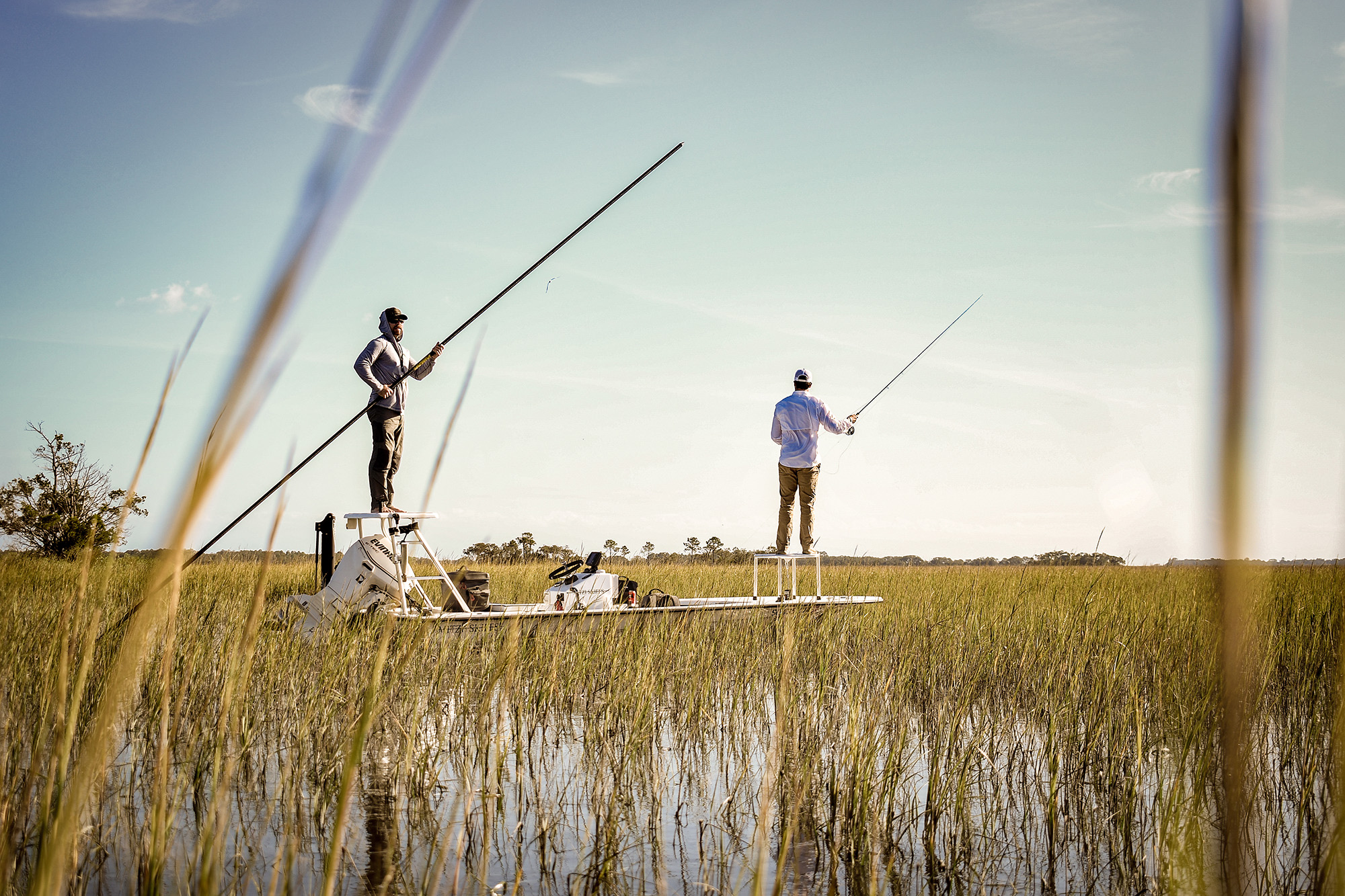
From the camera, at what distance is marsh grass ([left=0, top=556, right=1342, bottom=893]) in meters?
2.92

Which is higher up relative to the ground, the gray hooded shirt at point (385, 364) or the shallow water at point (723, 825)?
the gray hooded shirt at point (385, 364)

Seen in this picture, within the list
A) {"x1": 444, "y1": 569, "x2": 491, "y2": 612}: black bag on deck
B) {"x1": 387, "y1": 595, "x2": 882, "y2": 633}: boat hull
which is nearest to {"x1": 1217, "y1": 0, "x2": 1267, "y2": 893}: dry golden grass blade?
{"x1": 387, "y1": 595, "x2": 882, "y2": 633}: boat hull

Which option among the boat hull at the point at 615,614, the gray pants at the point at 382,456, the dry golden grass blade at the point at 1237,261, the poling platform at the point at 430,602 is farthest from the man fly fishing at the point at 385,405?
the dry golden grass blade at the point at 1237,261

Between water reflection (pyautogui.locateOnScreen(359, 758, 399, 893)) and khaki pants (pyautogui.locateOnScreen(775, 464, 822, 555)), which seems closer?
water reflection (pyautogui.locateOnScreen(359, 758, 399, 893))

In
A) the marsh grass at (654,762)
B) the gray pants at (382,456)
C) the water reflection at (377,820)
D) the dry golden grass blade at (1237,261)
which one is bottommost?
the water reflection at (377,820)

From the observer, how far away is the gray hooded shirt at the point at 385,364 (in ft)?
28.1

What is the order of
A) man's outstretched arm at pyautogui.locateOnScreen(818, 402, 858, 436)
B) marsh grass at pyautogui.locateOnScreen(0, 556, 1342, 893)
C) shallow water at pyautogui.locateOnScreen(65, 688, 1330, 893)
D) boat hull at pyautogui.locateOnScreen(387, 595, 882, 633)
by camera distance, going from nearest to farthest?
marsh grass at pyautogui.locateOnScreen(0, 556, 1342, 893), shallow water at pyautogui.locateOnScreen(65, 688, 1330, 893), boat hull at pyautogui.locateOnScreen(387, 595, 882, 633), man's outstretched arm at pyautogui.locateOnScreen(818, 402, 858, 436)

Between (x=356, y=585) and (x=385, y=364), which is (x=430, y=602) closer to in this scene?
(x=356, y=585)

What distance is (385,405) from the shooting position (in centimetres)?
870

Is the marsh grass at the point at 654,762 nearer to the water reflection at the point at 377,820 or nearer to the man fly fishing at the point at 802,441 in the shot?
the water reflection at the point at 377,820

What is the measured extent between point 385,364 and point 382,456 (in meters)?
0.92

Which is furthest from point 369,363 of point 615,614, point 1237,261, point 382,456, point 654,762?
point 1237,261

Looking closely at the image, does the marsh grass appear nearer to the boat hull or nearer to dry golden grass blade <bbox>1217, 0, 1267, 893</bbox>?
the boat hull

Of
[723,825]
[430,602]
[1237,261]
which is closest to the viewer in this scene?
[1237,261]
